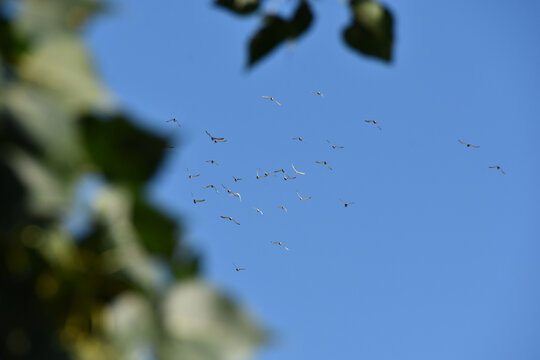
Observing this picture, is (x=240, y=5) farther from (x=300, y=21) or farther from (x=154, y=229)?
(x=154, y=229)

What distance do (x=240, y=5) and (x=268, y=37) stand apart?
1.7 inches

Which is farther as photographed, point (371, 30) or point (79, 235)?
point (371, 30)

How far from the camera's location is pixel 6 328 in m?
0.20

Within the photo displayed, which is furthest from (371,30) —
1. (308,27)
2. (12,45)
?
(12,45)

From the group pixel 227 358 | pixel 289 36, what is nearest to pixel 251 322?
pixel 227 358

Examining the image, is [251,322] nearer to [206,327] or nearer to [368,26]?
[206,327]

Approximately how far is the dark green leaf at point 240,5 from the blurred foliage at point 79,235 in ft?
0.98

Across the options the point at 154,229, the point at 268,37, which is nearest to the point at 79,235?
the point at 154,229

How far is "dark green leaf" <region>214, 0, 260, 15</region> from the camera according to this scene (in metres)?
0.53

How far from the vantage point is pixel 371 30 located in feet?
1.64

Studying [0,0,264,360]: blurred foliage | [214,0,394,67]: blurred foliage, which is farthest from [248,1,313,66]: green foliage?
[0,0,264,360]: blurred foliage

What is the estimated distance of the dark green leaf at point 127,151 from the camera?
206 mm

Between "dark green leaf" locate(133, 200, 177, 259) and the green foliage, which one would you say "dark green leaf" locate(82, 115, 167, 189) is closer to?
"dark green leaf" locate(133, 200, 177, 259)

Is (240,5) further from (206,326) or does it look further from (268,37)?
(206,326)
